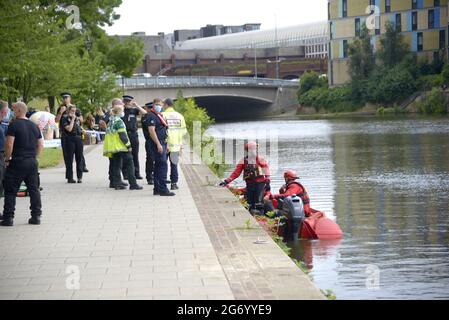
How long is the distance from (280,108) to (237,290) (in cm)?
9539

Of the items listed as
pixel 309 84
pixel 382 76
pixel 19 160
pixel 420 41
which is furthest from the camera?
pixel 309 84

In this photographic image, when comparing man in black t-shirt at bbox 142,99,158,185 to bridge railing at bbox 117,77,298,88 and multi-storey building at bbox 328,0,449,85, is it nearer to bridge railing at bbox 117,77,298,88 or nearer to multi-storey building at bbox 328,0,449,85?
bridge railing at bbox 117,77,298,88

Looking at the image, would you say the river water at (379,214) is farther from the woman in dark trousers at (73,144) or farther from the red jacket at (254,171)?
the woman in dark trousers at (73,144)

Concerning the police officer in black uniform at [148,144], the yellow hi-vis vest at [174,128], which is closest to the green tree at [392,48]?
the police officer in black uniform at [148,144]

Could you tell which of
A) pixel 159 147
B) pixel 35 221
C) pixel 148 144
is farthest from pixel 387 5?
pixel 35 221

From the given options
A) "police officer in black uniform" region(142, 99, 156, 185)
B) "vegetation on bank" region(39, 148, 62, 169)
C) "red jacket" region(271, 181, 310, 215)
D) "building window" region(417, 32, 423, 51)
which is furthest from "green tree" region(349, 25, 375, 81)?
"red jacket" region(271, 181, 310, 215)

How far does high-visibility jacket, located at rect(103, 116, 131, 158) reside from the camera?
61.1 feet

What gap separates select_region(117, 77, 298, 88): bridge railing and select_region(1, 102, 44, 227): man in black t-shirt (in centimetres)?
5970

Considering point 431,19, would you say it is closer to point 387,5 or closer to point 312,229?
point 387,5

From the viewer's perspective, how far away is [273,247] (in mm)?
11266

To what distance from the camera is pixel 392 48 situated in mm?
92625

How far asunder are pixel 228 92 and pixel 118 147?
248 feet

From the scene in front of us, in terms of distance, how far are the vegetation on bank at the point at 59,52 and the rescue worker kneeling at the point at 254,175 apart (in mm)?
7060

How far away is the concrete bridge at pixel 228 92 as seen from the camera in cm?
8212
